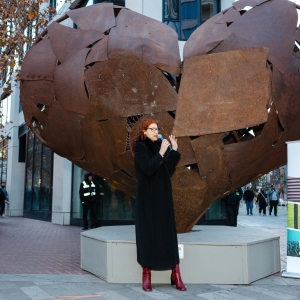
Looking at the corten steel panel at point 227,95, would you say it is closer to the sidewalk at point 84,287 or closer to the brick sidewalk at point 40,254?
the sidewalk at point 84,287

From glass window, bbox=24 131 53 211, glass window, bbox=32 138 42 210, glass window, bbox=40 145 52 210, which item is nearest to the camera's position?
glass window, bbox=40 145 52 210

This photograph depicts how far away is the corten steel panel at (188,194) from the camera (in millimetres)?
5012

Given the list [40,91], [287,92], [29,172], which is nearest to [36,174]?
[29,172]

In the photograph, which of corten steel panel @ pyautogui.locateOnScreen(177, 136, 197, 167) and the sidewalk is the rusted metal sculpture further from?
the sidewalk

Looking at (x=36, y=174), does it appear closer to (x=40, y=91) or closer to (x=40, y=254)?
(x=40, y=254)

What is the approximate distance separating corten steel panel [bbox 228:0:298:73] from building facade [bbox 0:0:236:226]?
287 inches

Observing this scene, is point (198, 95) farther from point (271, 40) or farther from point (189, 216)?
point (189, 216)

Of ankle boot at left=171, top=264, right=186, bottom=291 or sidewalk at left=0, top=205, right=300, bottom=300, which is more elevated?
ankle boot at left=171, top=264, right=186, bottom=291

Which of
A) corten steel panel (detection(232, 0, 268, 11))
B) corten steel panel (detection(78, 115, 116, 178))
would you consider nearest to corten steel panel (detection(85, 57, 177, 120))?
corten steel panel (detection(78, 115, 116, 178))

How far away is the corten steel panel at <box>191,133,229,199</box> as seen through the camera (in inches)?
189

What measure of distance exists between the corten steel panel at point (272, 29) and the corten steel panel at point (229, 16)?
6cm

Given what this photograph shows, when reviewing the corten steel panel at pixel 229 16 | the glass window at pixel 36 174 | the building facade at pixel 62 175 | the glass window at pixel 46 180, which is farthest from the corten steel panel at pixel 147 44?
the glass window at pixel 36 174

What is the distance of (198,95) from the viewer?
473cm

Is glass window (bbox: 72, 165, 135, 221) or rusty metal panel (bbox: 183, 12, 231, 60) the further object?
glass window (bbox: 72, 165, 135, 221)
